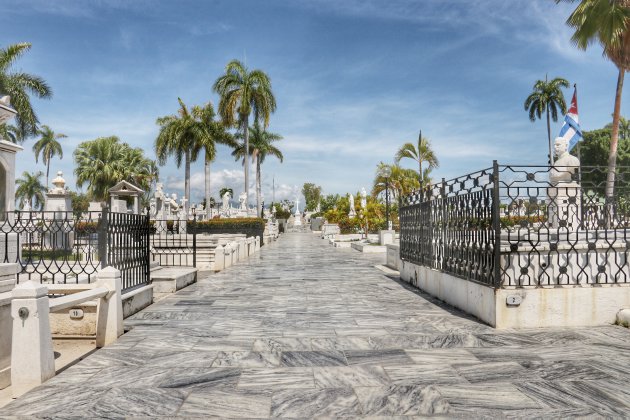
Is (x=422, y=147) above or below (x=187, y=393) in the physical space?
above

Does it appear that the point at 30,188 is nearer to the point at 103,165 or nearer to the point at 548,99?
the point at 103,165

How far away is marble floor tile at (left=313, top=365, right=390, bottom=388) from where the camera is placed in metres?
4.27

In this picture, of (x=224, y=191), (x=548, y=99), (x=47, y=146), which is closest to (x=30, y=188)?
(x=47, y=146)

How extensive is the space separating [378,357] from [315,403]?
148cm

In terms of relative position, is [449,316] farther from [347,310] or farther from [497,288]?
[347,310]

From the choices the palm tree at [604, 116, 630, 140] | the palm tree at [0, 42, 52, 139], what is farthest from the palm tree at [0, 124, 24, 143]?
the palm tree at [604, 116, 630, 140]

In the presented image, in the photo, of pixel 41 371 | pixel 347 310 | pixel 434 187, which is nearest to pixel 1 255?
pixel 41 371

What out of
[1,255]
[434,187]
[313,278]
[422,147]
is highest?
[422,147]

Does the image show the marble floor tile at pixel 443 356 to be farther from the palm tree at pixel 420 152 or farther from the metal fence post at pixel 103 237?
the palm tree at pixel 420 152

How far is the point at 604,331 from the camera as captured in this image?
612 centimetres

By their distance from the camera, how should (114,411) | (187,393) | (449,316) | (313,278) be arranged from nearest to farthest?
(114,411), (187,393), (449,316), (313,278)

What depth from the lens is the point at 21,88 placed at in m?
25.2

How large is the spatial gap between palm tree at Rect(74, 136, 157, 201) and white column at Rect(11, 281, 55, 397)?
167ft

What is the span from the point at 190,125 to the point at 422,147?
2203 cm
